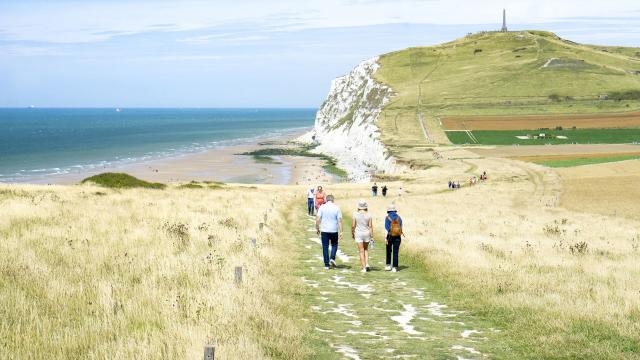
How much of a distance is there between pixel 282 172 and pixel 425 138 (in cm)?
3127

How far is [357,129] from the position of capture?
483ft

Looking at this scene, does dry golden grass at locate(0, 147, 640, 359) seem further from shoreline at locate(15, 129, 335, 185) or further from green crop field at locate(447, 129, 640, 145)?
green crop field at locate(447, 129, 640, 145)

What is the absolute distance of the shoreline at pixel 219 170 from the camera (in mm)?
84688

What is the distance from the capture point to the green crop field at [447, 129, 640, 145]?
4129 inches

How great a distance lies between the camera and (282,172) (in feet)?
316

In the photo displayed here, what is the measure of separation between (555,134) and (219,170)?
189 feet

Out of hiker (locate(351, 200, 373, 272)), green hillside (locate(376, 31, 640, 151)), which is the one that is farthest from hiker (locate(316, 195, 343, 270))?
green hillside (locate(376, 31, 640, 151))

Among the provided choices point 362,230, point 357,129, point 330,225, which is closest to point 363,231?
point 362,230

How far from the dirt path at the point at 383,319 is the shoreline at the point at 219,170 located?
62432 millimetres

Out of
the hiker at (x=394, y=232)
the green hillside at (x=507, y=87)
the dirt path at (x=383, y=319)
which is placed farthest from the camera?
the green hillside at (x=507, y=87)

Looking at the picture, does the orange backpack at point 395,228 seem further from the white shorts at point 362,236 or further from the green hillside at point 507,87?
the green hillside at point 507,87

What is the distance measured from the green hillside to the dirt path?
90.9 metres

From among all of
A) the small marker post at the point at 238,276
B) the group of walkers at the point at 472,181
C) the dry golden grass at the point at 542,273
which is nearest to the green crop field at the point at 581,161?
the group of walkers at the point at 472,181

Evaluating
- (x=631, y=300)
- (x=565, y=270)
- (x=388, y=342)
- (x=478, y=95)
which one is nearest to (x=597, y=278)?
(x=565, y=270)
